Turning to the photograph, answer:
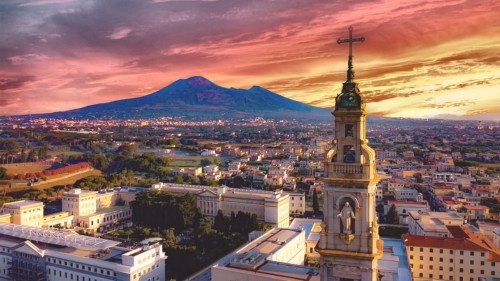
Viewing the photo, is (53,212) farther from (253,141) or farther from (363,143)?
(253,141)

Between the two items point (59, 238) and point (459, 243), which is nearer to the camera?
point (59, 238)

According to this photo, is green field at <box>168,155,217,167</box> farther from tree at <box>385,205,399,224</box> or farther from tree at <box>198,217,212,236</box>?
tree at <box>385,205,399,224</box>

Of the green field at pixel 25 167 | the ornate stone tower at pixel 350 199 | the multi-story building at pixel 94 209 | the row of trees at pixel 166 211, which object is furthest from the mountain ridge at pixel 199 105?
the ornate stone tower at pixel 350 199

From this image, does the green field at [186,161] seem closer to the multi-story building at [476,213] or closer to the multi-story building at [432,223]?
the multi-story building at [476,213]

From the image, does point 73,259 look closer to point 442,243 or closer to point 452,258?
point 442,243

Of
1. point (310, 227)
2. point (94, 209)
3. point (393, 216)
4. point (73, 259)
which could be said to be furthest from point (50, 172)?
point (393, 216)

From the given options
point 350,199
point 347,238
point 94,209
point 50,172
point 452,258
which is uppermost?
point 350,199
